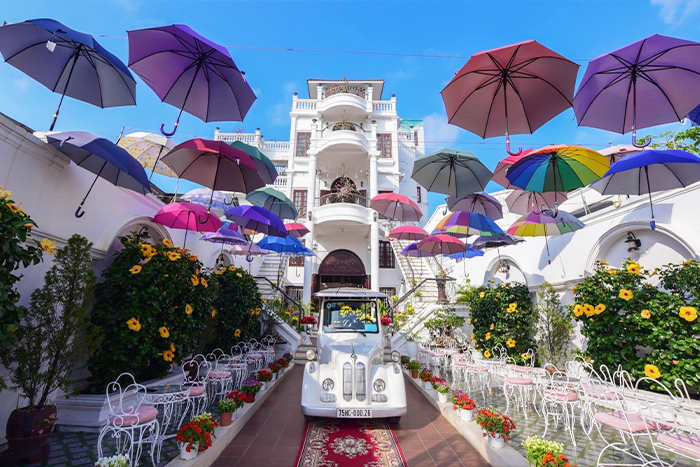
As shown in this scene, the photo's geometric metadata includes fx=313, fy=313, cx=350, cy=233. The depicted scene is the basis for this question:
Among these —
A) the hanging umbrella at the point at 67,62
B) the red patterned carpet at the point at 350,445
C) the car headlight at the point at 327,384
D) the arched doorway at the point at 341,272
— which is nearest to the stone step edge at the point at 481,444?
the red patterned carpet at the point at 350,445

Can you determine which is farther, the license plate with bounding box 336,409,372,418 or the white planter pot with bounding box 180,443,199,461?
the license plate with bounding box 336,409,372,418

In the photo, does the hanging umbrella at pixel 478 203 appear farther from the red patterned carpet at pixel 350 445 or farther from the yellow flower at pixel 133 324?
the yellow flower at pixel 133 324

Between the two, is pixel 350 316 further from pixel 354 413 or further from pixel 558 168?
pixel 558 168

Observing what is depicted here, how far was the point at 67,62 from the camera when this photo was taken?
4.66 metres

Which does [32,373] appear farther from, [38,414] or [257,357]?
[257,357]

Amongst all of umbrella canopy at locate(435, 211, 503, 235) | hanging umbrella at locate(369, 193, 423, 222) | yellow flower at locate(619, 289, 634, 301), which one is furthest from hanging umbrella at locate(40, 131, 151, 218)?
yellow flower at locate(619, 289, 634, 301)

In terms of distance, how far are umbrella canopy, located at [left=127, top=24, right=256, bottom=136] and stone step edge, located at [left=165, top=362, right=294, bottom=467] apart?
403cm

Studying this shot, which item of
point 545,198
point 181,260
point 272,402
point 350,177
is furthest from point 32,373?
point 350,177

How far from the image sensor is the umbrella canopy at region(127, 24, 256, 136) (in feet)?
13.3

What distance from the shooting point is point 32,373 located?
13.0 feet

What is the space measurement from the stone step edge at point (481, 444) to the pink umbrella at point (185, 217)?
5990mm

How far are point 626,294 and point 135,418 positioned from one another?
8150 millimetres

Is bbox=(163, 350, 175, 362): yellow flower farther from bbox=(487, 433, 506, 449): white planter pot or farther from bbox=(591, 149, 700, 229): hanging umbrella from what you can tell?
bbox=(591, 149, 700, 229): hanging umbrella

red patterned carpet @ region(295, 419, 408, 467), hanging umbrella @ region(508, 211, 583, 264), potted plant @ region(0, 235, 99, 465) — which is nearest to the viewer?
potted plant @ region(0, 235, 99, 465)
